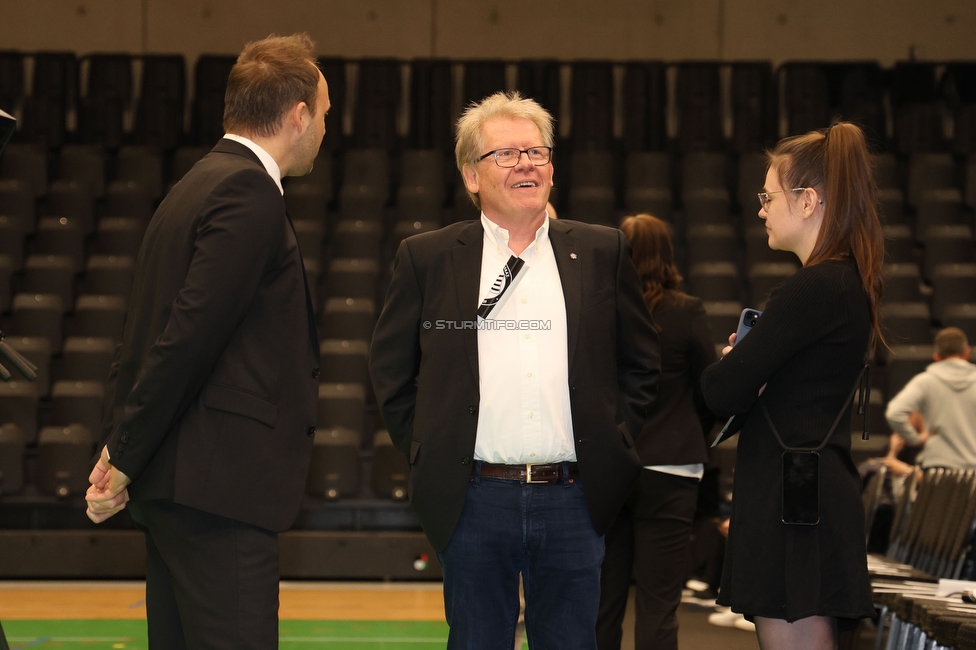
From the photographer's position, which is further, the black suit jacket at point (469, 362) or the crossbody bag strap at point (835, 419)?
the black suit jacket at point (469, 362)

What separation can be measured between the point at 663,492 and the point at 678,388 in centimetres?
31

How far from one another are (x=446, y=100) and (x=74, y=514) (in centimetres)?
417

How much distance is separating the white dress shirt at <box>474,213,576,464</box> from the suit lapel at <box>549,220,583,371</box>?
0.02 m

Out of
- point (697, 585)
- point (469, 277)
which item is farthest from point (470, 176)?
point (697, 585)

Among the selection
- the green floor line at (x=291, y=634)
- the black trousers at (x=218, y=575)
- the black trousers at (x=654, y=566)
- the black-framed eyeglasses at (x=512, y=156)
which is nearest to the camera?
the black trousers at (x=218, y=575)

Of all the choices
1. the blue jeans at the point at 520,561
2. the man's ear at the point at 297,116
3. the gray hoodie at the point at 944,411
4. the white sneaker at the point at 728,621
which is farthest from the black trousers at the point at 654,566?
the gray hoodie at the point at 944,411

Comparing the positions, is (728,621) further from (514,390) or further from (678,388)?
(514,390)

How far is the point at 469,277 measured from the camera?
222 centimetres

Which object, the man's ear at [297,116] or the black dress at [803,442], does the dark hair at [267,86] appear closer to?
the man's ear at [297,116]

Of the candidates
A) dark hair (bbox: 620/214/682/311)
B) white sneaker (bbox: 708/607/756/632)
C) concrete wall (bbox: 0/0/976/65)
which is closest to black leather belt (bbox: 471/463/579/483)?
dark hair (bbox: 620/214/682/311)

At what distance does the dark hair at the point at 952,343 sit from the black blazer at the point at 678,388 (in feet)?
8.05

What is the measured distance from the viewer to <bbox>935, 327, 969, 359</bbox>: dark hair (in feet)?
16.8

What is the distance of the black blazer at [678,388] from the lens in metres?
3.09

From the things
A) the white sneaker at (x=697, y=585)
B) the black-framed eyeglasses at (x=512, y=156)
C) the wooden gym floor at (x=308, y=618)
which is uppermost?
the black-framed eyeglasses at (x=512, y=156)
